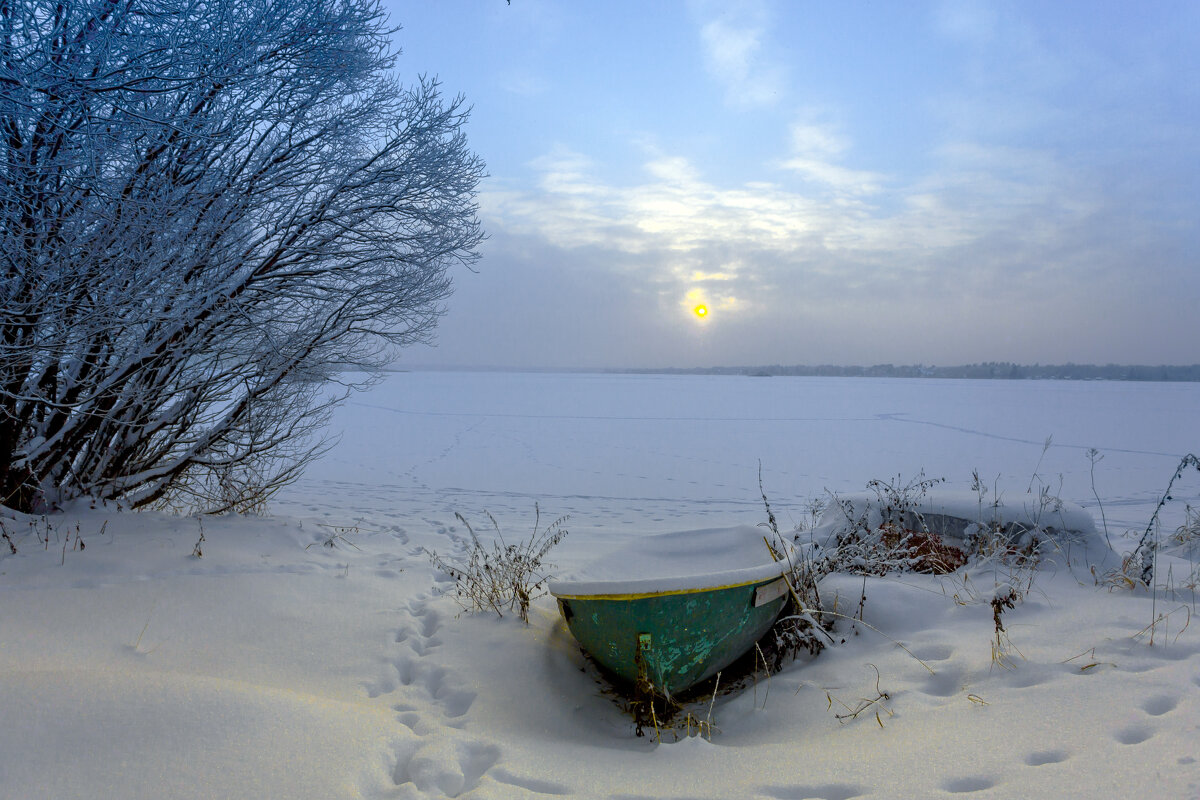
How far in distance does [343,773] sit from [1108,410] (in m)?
33.6

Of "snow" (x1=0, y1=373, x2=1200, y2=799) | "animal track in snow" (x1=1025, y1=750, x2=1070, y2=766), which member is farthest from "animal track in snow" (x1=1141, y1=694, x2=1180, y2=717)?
"animal track in snow" (x1=1025, y1=750, x2=1070, y2=766)

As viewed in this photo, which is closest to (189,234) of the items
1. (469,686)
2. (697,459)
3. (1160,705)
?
(469,686)

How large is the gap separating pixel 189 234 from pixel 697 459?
1132 cm

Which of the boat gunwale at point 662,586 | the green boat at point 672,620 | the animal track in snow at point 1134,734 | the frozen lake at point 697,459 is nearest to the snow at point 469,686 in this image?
the animal track in snow at point 1134,734

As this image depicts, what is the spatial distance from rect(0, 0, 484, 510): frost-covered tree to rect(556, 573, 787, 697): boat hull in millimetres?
3337

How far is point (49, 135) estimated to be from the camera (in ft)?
11.4

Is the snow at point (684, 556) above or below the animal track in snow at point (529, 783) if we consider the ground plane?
above

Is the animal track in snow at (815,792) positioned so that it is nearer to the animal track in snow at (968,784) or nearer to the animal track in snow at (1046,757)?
the animal track in snow at (968,784)

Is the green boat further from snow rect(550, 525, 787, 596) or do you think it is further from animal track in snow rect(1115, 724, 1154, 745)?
animal track in snow rect(1115, 724, 1154, 745)

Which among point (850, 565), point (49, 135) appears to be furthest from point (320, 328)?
point (850, 565)

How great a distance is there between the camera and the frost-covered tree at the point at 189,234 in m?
3.44

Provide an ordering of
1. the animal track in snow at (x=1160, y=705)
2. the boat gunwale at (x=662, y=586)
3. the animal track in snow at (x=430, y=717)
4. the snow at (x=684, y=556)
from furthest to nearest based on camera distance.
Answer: the snow at (x=684, y=556)
the boat gunwale at (x=662, y=586)
the animal track in snow at (x=430, y=717)
the animal track in snow at (x=1160, y=705)


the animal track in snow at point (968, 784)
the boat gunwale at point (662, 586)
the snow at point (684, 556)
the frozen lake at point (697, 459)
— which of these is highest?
the boat gunwale at point (662, 586)

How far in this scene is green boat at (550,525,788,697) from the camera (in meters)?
3.12
